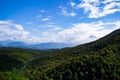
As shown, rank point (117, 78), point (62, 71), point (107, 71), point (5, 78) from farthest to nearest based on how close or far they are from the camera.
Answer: point (62, 71) < point (107, 71) < point (117, 78) < point (5, 78)

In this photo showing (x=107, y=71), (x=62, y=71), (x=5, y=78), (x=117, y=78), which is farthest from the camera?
(x=62, y=71)

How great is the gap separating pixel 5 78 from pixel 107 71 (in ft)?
245

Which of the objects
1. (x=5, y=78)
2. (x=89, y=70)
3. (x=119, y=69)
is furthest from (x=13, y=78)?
(x=119, y=69)

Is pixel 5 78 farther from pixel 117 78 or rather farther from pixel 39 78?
pixel 117 78

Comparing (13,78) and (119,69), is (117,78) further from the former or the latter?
(13,78)

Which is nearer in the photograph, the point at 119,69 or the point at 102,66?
the point at 119,69

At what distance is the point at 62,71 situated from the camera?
631ft

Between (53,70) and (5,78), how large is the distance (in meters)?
62.3

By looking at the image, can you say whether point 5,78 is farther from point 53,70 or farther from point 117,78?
point 117,78

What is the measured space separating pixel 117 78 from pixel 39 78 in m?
58.1

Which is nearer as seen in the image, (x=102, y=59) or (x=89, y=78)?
(x=89, y=78)

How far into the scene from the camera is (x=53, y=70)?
648 feet

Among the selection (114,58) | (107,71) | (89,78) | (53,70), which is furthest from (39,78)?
(114,58)

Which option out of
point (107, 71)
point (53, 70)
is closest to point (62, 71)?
point (53, 70)
